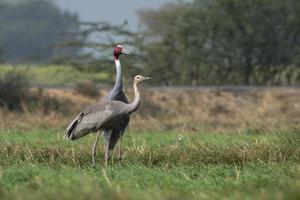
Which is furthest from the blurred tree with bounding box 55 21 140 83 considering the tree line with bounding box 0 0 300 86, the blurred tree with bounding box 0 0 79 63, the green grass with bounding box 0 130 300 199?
the blurred tree with bounding box 0 0 79 63

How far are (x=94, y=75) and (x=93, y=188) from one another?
122 feet

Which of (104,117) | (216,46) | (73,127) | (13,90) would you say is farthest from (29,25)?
(104,117)

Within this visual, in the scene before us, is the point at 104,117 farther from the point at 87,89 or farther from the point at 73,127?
the point at 87,89

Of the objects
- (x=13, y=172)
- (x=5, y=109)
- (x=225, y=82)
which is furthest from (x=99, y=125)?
(x=225, y=82)

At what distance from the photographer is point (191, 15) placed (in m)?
46.4

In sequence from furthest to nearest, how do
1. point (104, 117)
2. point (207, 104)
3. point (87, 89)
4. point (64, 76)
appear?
1. point (64, 76)
2. point (87, 89)
3. point (207, 104)
4. point (104, 117)

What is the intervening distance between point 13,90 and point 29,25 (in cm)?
10622

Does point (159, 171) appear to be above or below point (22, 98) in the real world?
above

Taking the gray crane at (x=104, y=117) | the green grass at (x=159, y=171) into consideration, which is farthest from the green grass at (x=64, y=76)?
the gray crane at (x=104, y=117)

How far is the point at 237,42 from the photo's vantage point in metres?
45.8

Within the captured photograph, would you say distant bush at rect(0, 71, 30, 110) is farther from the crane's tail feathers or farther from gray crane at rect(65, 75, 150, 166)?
gray crane at rect(65, 75, 150, 166)

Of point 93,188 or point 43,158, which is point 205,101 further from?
point 93,188

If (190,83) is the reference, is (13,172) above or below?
above

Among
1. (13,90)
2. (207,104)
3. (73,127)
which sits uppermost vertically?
(73,127)
